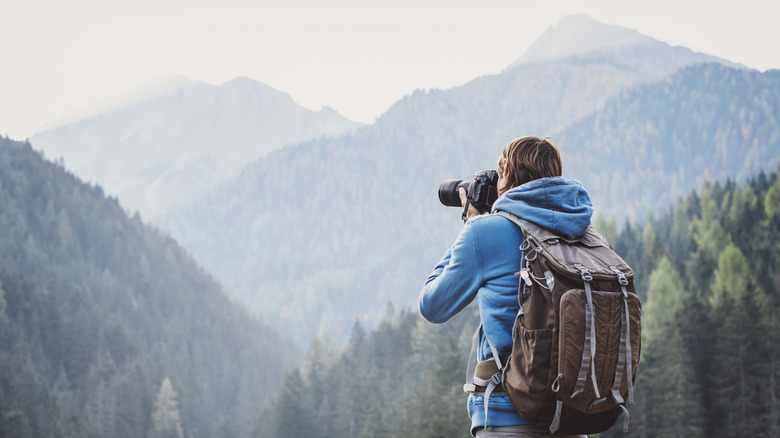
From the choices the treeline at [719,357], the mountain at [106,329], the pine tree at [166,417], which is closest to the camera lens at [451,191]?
the treeline at [719,357]

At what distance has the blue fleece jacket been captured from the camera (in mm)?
3369

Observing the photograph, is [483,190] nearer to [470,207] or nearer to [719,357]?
[470,207]

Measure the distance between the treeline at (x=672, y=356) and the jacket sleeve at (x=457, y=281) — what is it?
39.9 m

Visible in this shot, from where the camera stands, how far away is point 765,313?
5309 cm

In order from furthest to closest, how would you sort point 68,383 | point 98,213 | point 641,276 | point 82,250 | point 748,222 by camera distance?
A: point 98,213 → point 82,250 → point 68,383 → point 641,276 → point 748,222

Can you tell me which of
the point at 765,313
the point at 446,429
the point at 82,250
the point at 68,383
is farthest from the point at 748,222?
the point at 82,250

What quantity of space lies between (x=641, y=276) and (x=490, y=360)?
84245 millimetres

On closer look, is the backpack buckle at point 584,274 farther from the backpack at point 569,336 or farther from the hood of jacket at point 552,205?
the hood of jacket at point 552,205

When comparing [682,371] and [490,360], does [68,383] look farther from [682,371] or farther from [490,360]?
[490,360]

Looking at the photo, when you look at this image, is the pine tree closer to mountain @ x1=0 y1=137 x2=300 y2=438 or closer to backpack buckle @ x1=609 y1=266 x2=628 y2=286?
mountain @ x1=0 y1=137 x2=300 y2=438

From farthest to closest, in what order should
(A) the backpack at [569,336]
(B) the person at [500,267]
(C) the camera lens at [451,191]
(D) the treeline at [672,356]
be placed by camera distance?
(D) the treeline at [672,356]
(C) the camera lens at [451,191]
(B) the person at [500,267]
(A) the backpack at [569,336]

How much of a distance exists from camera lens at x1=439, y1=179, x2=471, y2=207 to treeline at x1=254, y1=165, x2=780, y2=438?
129 feet

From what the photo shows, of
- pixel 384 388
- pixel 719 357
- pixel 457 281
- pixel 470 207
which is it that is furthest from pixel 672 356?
pixel 457 281

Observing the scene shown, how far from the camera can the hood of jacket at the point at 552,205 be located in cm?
336
